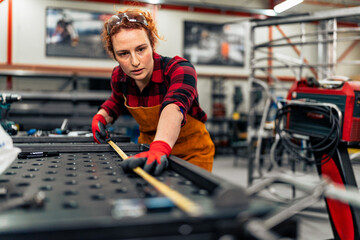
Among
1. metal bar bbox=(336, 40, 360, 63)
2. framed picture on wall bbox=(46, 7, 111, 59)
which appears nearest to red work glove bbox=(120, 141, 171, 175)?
framed picture on wall bbox=(46, 7, 111, 59)

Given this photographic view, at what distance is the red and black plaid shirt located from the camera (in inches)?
52.0

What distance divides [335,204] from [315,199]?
1.66m

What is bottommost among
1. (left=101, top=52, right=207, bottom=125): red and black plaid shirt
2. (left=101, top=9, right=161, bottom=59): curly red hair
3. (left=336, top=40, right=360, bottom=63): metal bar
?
(left=101, top=52, right=207, bottom=125): red and black plaid shirt

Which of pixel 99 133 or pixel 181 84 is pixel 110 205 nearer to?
pixel 181 84

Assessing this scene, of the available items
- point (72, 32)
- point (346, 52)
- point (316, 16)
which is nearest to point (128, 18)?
point (316, 16)

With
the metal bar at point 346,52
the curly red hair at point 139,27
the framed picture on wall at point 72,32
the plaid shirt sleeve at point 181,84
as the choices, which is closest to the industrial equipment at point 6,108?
the curly red hair at point 139,27

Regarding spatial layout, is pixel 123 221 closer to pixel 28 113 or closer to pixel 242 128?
pixel 28 113

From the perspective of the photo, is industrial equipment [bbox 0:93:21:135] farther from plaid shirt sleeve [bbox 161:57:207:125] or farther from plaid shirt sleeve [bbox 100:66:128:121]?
plaid shirt sleeve [bbox 161:57:207:125]

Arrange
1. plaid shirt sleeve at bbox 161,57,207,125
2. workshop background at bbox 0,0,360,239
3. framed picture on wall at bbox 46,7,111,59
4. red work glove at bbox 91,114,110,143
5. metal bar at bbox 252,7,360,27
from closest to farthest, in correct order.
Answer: plaid shirt sleeve at bbox 161,57,207,125, red work glove at bbox 91,114,110,143, metal bar at bbox 252,7,360,27, workshop background at bbox 0,0,360,239, framed picture on wall at bbox 46,7,111,59

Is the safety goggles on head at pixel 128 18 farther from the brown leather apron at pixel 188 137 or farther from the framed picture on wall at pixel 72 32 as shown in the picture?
the framed picture on wall at pixel 72 32

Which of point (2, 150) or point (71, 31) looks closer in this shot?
point (2, 150)

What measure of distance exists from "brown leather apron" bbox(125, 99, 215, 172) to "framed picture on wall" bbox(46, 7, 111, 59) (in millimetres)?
5904

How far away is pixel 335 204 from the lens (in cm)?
208

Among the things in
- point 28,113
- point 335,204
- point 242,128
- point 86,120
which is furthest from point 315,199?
point 242,128
